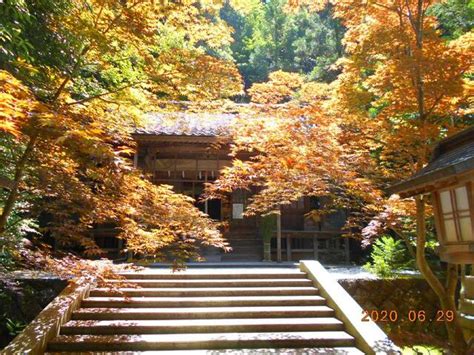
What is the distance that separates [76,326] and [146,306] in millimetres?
1246

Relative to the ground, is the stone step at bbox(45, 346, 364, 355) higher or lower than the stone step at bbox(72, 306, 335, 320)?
lower

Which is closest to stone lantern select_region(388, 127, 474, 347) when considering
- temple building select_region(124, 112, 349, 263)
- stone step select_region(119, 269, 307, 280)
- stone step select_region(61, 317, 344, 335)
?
stone step select_region(61, 317, 344, 335)

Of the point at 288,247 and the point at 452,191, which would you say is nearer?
the point at 452,191

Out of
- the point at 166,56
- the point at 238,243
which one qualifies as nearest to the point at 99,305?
the point at 166,56

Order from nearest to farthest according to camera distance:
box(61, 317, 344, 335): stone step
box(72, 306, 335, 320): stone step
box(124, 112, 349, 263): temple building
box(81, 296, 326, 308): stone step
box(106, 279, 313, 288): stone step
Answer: box(61, 317, 344, 335): stone step < box(72, 306, 335, 320): stone step < box(81, 296, 326, 308): stone step < box(106, 279, 313, 288): stone step < box(124, 112, 349, 263): temple building

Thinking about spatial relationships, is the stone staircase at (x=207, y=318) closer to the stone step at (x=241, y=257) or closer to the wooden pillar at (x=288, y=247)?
the stone step at (x=241, y=257)

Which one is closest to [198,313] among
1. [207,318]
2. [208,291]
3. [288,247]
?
[207,318]

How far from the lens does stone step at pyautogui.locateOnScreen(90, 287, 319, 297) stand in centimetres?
704

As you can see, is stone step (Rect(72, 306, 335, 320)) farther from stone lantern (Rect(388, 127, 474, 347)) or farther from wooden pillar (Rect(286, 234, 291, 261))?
wooden pillar (Rect(286, 234, 291, 261))

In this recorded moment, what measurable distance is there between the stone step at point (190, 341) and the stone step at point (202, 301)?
916 mm

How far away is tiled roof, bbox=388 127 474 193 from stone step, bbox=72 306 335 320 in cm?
297

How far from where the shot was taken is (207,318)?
6441 mm

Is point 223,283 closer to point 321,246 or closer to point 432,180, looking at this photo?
point 432,180

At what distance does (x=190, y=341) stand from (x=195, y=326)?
45 centimetres
